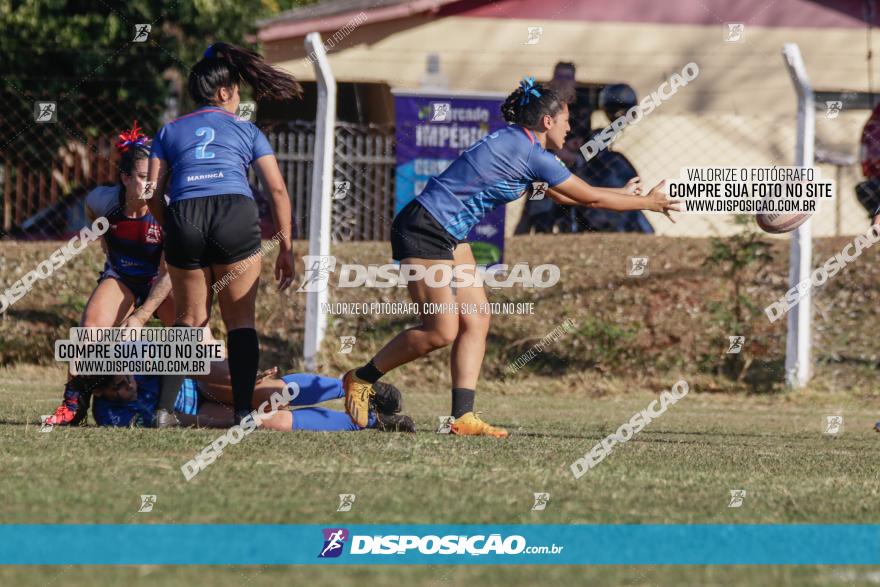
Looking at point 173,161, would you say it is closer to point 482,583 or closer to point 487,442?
point 487,442

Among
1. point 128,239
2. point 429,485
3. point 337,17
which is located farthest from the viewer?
point 337,17

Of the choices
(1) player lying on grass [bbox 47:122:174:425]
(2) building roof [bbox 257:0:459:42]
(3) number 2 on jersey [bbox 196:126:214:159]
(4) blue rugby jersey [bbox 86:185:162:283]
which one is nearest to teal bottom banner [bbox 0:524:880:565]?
(3) number 2 on jersey [bbox 196:126:214:159]

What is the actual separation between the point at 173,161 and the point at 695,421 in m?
4.54

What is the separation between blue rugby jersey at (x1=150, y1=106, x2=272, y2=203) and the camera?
6848 mm

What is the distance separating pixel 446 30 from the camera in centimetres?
2144

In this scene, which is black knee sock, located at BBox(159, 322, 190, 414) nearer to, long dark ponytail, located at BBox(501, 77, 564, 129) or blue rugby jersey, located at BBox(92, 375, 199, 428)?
blue rugby jersey, located at BBox(92, 375, 199, 428)

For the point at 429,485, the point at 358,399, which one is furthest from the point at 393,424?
the point at 429,485

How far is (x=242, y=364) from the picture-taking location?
705cm

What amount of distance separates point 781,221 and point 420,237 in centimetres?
271

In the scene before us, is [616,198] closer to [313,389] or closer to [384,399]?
[384,399]

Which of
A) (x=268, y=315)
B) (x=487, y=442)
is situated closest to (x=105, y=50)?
(x=268, y=315)

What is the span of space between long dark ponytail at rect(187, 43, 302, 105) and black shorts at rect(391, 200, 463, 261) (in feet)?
3.42

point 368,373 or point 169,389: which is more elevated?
point 368,373

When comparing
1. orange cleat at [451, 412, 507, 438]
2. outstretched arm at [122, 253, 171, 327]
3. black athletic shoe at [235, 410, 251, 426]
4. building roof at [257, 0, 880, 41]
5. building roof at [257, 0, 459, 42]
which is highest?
building roof at [257, 0, 880, 41]
